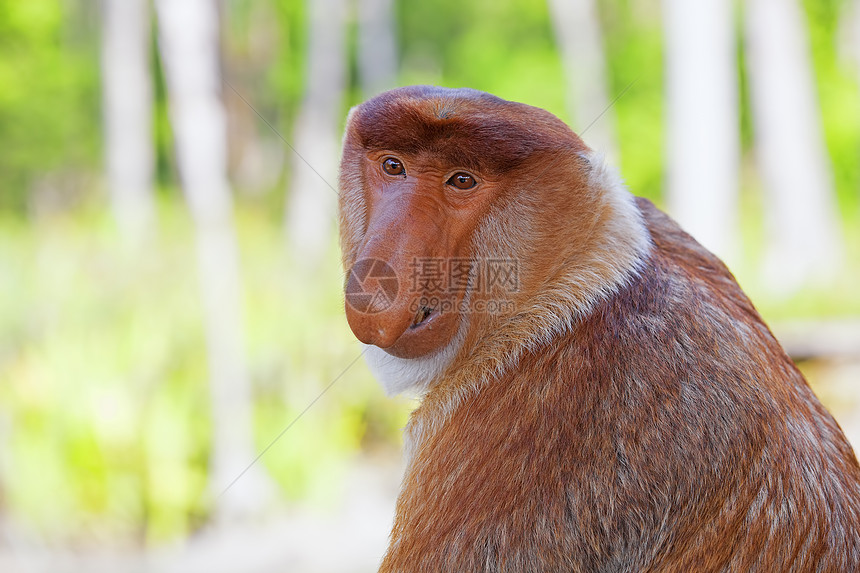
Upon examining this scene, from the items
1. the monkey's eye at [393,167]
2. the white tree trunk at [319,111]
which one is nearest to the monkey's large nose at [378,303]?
the monkey's eye at [393,167]

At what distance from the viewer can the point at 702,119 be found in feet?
36.1

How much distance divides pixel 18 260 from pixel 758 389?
961cm

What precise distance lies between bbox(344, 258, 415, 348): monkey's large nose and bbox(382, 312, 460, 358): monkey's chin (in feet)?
0.24

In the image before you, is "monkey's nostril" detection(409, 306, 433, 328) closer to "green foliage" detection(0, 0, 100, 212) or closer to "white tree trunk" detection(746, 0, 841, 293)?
"white tree trunk" detection(746, 0, 841, 293)

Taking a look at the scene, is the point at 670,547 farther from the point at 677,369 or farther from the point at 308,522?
the point at 308,522

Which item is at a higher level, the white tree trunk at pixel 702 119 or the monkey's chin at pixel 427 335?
the white tree trunk at pixel 702 119

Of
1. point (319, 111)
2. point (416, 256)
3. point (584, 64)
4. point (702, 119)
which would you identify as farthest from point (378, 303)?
point (584, 64)

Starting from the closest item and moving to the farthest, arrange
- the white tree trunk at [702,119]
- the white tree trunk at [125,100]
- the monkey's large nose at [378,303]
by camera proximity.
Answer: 1. the monkey's large nose at [378,303]
2. the white tree trunk at [702,119]
3. the white tree trunk at [125,100]

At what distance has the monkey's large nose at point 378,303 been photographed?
2051 mm

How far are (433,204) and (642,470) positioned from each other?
83 centimetres

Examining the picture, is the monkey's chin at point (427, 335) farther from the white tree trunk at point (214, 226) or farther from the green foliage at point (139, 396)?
the white tree trunk at point (214, 226)

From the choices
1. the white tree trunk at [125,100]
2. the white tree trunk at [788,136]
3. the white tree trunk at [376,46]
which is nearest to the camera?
the white tree trunk at [788,136]

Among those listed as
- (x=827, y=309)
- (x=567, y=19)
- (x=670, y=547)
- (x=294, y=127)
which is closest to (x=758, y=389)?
(x=670, y=547)

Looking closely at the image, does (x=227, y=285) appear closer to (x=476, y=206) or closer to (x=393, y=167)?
(x=393, y=167)
